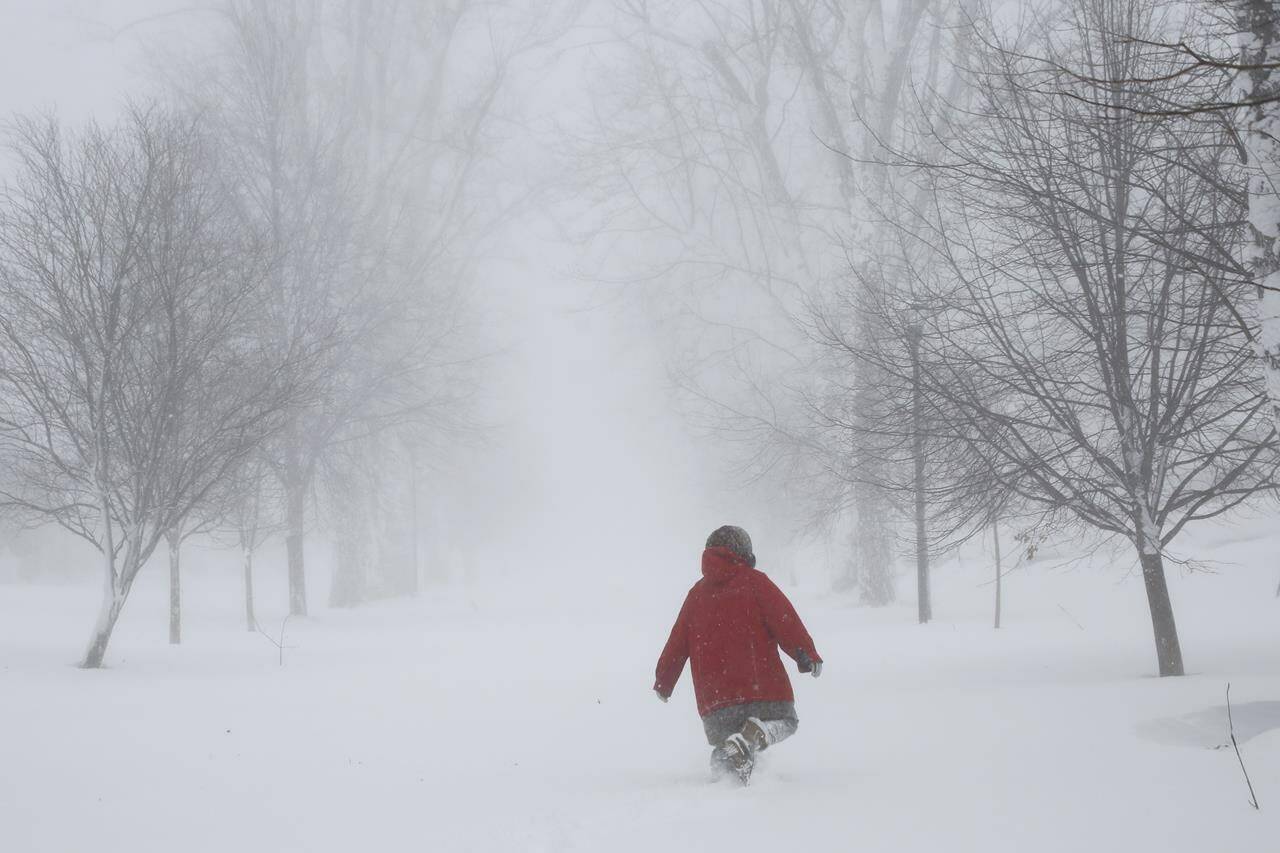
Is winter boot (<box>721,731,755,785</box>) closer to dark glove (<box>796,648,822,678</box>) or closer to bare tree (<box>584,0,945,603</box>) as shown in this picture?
dark glove (<box>796,648,822,678</box>)

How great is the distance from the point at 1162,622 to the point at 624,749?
446cm

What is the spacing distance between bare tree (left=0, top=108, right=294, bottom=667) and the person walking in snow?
686cm

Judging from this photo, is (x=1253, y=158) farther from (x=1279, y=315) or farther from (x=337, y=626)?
(x=337, y=626)

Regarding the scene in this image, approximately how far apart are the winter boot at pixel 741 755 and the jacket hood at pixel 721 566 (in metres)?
0.89

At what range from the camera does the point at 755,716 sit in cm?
571

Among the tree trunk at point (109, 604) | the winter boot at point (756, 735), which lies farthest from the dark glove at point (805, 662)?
the tree trunk at point (109, 604)

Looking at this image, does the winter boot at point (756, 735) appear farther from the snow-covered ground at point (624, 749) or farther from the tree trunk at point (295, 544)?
the tree trunk at point (295, 544)

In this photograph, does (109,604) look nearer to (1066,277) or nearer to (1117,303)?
(1066,277)

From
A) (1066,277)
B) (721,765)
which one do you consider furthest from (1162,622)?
(721,765)

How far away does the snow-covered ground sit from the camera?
4.58m

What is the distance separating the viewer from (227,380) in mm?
11727

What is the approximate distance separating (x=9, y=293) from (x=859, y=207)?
12.8 meters

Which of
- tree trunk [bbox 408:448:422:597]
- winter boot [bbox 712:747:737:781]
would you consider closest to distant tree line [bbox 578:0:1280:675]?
winter boot [bbox 712:747:737:781]

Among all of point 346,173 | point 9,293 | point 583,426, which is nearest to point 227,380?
point 9,293
